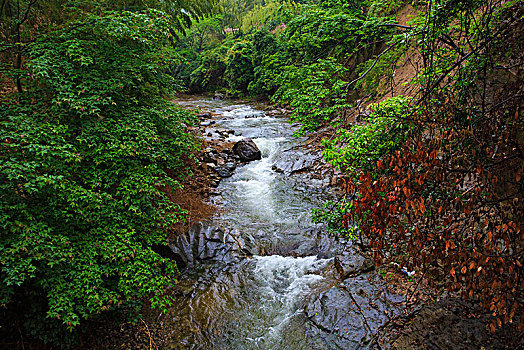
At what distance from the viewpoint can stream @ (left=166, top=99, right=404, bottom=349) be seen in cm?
471

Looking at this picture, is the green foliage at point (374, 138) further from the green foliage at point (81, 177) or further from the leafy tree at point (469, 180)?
the green foliage at point (81, 177)

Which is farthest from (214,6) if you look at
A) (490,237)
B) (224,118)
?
(224,118)

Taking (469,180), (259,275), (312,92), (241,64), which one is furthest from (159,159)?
(241,64)

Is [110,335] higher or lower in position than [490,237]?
lower

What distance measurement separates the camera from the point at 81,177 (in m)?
3.94

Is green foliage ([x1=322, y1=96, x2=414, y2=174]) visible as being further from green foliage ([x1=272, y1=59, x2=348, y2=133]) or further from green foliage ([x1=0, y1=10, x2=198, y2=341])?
green foliage ([x1=0, y1=10, x2=198, y2=341])

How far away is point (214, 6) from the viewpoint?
26.3 ft

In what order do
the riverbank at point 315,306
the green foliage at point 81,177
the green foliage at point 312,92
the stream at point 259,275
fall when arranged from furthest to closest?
the green foliage at point 312,92, the stream at point 259,275, the riverbank at point 315,306, the green foliage at point 81,177

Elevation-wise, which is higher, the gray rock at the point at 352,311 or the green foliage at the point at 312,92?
the green foliage at the point at 312,92

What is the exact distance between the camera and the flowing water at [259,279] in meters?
4.78

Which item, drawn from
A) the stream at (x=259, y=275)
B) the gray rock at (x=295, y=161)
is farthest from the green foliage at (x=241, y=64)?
the stream at (x=259, y=275)

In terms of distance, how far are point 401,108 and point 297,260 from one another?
4119 millimetres

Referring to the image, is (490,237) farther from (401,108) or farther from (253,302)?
(253,302)

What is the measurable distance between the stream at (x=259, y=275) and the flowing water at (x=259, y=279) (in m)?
0.02
